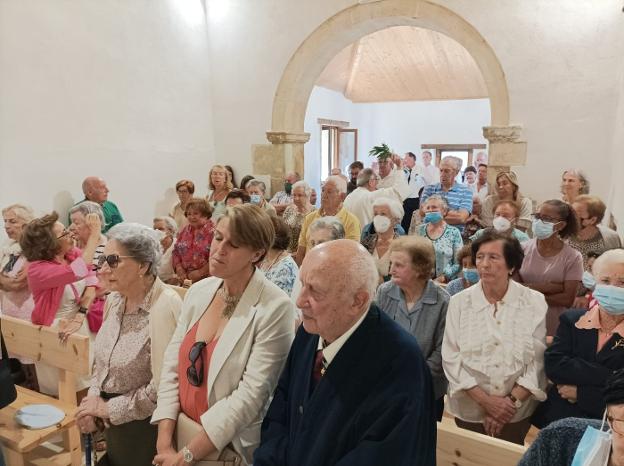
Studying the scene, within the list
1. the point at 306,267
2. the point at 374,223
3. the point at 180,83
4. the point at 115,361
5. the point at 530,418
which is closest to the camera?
the point at 306,267

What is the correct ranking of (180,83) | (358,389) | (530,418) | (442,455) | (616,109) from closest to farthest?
(358,389) → (442,455) → (530,418) → (616,109) → (180,83)

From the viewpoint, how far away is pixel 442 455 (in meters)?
1.70

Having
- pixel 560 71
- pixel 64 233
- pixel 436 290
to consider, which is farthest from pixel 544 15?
pixel 64 233

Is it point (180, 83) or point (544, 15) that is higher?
point (544, 15)

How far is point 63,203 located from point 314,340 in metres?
4.79

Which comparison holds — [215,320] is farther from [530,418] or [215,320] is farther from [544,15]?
[544,15]

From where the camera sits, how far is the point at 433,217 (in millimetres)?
3760

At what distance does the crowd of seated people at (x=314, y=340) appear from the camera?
138 centimetres

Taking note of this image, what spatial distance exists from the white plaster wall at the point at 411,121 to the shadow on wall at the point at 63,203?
697cm

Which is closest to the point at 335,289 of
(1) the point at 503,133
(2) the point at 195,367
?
(2) the point at 195,367

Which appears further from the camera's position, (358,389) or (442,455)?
(442,455)

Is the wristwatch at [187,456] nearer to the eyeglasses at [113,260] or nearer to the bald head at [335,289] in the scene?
the bald head at [335,289]

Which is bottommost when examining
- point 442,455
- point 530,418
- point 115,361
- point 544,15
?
point 530,418

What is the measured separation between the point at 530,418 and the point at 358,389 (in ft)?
4.51
